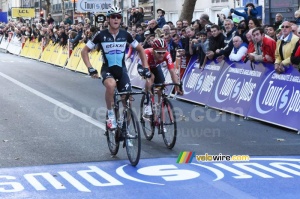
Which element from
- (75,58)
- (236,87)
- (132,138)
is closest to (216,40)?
(236,87)

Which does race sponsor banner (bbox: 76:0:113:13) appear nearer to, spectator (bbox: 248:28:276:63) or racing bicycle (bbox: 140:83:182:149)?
spectator (bbox: 248:28:276:63)

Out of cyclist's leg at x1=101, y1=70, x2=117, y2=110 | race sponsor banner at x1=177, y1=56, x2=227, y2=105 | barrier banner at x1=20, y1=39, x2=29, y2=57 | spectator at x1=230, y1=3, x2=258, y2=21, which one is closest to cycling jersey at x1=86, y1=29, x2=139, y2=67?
cyclist's leg at x1=101, y1=70, x2=117, y2=110

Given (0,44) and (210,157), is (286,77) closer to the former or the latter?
(210,157)

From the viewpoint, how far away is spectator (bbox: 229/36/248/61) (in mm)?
14711

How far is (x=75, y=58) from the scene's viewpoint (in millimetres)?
27312

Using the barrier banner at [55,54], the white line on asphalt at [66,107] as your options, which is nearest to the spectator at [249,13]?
the white line on asphalt at [66,107]

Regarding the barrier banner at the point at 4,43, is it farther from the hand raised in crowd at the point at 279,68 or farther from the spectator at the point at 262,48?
the hand raised in crowd at the point at 279,68

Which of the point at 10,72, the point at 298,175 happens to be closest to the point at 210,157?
the point at 298,175

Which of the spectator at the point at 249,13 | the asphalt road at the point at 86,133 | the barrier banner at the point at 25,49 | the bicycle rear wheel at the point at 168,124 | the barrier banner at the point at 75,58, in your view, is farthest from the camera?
the barrier banner at the point at 25,49

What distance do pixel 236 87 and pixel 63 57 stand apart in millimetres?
16047

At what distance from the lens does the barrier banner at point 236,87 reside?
13.8 m

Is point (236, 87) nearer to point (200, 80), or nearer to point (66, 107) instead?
point (200, 80)

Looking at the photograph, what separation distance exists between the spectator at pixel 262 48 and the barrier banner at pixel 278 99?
0.60 ft

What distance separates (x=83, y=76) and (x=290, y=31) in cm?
1253
